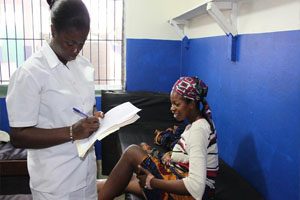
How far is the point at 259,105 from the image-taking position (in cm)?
160

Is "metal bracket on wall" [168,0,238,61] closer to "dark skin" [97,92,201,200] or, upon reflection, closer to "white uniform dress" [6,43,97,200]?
"dark skin" [97,92,201,200]

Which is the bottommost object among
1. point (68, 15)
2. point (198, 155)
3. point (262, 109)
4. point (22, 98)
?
point (198, 155)

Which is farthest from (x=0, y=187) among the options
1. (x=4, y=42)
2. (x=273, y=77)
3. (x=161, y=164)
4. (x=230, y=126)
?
(x=273, y=77)

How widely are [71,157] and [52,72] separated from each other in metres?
0.28

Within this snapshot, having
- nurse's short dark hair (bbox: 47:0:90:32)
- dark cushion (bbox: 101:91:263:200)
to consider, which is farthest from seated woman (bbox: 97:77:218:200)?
nurse's short dark hair (bbox: 47:0:90:32)

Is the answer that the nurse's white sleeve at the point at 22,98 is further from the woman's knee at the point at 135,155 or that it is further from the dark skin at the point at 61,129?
the woman's knee at the point at 135,155

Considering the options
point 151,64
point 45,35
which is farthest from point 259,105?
point 45,35

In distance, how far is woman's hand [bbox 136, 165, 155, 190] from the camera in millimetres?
1567

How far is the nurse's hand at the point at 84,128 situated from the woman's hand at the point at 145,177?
705mm

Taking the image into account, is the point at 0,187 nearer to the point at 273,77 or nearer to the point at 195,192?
the point at 195,192

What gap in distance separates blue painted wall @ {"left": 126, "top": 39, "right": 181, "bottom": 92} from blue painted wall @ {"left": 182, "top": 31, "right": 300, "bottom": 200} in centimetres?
102

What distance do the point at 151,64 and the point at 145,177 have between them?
180cm

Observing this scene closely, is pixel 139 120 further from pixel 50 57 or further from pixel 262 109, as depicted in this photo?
pixel 50 57

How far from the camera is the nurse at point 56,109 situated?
0.86 m
